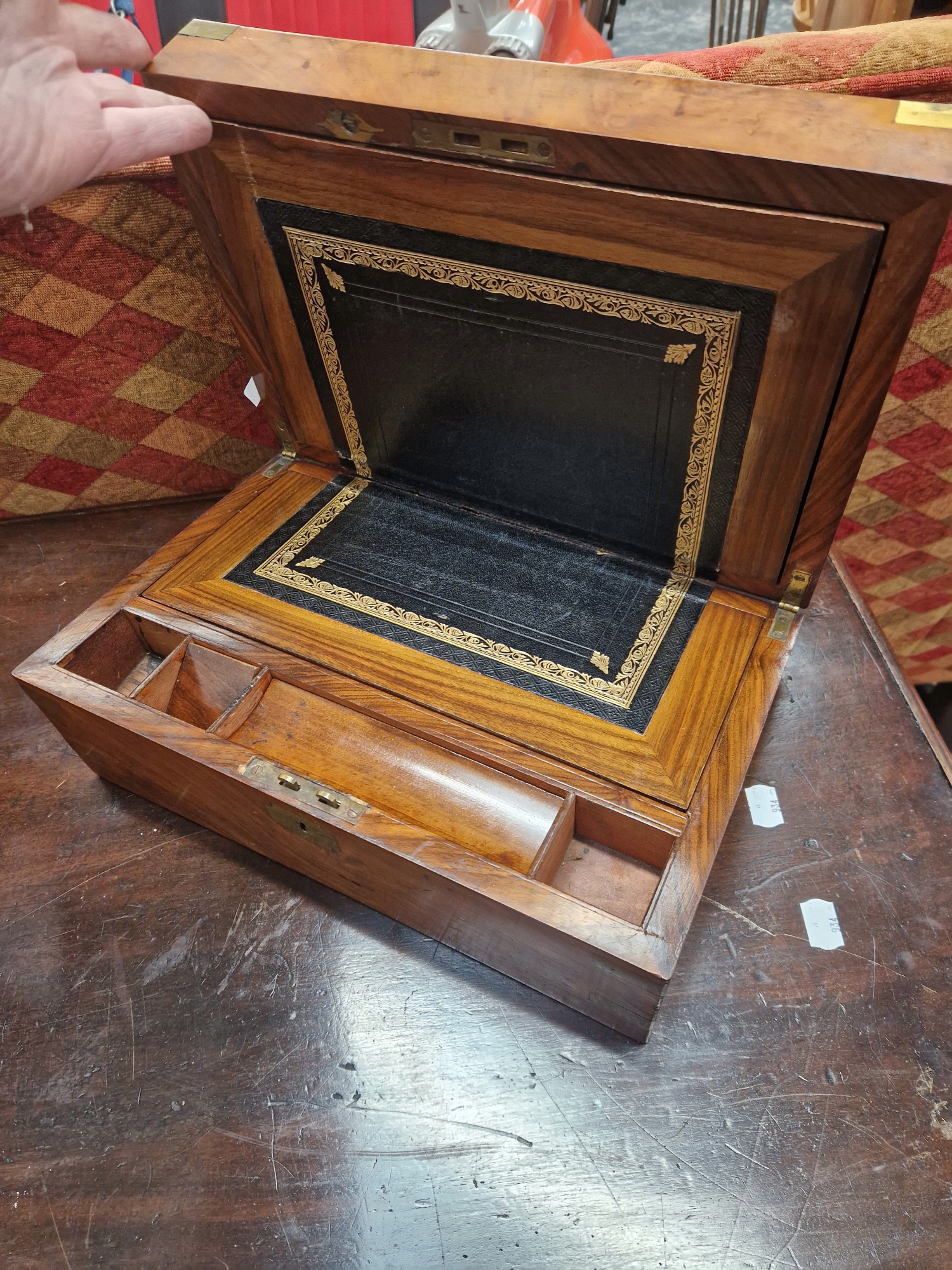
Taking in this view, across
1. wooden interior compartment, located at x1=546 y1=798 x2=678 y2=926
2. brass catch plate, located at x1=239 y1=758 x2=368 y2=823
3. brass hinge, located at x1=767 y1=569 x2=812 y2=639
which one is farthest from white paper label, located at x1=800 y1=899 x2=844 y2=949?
brass catch plate, located at x1=239 y1=758 x2=368 y2=823

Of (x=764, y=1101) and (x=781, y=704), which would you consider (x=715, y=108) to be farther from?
(x=764, y=1101)

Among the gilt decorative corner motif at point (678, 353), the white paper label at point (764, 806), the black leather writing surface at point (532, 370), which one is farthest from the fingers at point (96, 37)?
the white paper label at point (764, 806)

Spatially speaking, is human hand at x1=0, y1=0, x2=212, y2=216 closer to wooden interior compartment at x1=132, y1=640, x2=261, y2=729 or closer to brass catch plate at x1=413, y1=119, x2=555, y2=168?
brass catch plate at x1=413, y1=119, x2=555, y2=168

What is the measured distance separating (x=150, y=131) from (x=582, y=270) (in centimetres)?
44

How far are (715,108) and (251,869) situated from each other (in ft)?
2.88

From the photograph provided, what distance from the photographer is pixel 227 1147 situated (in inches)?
30.7

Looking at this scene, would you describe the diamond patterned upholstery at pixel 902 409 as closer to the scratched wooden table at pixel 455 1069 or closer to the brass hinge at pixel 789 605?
the brass hinge at pixel 789 605

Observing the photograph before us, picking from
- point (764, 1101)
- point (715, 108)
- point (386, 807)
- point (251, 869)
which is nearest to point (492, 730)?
point (386, 807)

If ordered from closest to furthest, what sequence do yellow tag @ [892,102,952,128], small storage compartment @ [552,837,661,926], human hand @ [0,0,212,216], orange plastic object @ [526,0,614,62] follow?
yellow tag @ [892,102,952,128] → human hand @ [0,0,212,216] → small storage compartment @ [552,837,661,926] → orange plastic object @ [526,0,614,62]

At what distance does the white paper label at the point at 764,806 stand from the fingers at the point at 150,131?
0.93 metres

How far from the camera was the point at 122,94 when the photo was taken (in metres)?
0.80

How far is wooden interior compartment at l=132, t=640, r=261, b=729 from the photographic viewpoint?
3.12ft

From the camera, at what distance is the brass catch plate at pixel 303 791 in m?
0.78

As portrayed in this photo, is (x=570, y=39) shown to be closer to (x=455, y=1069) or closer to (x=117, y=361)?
(x=117, y=361)
